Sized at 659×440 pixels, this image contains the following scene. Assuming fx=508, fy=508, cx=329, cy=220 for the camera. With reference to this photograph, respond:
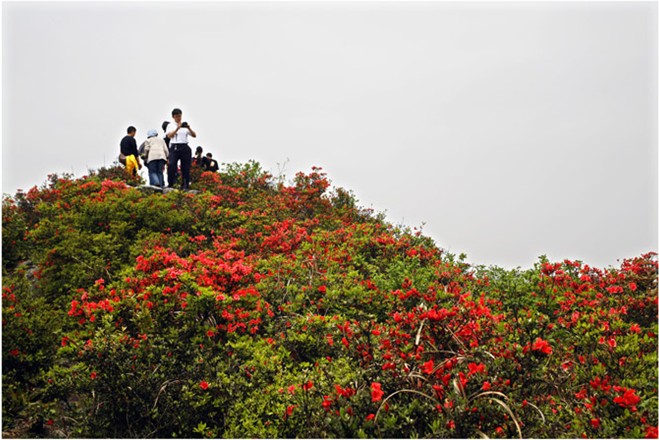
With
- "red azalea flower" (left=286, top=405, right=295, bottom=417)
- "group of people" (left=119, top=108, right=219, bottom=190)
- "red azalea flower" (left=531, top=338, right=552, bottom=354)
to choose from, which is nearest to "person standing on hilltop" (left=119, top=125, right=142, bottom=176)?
"group of people" (left=119, top=108, right=219, bottom=190)

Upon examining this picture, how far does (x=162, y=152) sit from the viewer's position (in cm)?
1214

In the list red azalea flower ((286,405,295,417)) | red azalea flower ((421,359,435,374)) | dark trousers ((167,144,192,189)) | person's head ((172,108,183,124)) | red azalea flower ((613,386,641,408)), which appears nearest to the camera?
red azalea flower ((613,386,641,408))

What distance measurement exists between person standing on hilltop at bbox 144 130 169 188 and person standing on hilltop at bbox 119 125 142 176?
14.3 inches

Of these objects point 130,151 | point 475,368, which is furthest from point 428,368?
point 130,151

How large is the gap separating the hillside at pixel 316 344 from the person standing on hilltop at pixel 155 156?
3466 mm

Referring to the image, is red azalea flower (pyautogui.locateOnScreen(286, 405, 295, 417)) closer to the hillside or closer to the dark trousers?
the hillside

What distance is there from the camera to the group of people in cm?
1204

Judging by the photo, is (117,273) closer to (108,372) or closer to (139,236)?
(139,236)

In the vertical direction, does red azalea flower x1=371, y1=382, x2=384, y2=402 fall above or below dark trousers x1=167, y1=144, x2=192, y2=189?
below

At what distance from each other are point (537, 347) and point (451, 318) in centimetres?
84

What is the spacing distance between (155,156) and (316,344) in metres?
8.37

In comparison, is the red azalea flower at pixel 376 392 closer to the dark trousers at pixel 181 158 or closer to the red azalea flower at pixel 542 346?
the red azalea flower at pixel 542 346

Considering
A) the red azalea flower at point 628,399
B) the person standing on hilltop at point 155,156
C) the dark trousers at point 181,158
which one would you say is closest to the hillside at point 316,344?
the red azalea flower at point 628,399

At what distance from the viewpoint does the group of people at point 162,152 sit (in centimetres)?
1204
